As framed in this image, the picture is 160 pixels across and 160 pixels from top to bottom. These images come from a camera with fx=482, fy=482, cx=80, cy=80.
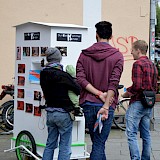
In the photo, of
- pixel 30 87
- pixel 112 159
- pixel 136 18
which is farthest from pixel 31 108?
pixel 136 18

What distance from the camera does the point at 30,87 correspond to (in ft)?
21.8

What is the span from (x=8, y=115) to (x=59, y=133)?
390cm

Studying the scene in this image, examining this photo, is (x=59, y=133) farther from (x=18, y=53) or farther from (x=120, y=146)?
(x=120, y=146)

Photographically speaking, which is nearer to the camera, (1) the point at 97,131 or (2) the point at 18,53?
(1) the point at 97,131

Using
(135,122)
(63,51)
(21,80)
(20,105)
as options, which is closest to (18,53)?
(21,80)

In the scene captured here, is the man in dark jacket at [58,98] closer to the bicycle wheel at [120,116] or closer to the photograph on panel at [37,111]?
the photograph on panel at [37,111]

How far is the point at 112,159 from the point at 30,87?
1.83 metres

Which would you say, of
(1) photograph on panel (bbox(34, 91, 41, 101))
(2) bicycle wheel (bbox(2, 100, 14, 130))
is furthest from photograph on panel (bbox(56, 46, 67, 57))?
(2) bicycle wheel (bbox(2, 100, 14, 130))

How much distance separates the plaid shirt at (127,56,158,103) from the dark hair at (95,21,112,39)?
1086 mm

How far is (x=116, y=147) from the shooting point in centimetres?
845

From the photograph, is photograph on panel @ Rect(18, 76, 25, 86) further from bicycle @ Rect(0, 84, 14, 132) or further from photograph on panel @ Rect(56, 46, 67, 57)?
bicycle @ Rect(0, 84, 14, 132)

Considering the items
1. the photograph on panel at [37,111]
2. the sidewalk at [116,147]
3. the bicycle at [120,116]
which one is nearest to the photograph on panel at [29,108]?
the photograph on panel at [37,111]

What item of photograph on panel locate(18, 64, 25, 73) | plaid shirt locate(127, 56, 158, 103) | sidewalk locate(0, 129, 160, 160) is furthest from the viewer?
sidewalk locate(0, 129, 160, 160)

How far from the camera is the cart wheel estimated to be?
6516 mm
